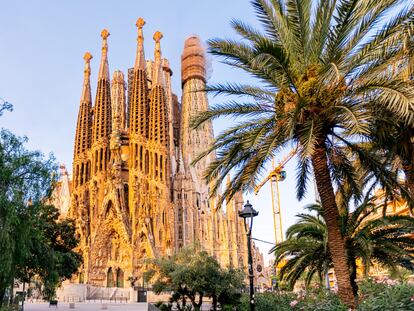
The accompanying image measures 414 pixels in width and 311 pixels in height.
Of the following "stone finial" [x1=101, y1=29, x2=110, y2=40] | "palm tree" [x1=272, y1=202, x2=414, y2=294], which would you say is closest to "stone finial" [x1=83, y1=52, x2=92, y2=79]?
"stone finial" [x1=101, y1=29, x2=110, y2=40]

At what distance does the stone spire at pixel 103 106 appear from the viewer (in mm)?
55312

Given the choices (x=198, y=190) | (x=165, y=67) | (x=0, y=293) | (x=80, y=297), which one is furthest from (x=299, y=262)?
(x=165, y=67)

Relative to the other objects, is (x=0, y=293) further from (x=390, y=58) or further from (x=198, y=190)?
(x=198, y=190)

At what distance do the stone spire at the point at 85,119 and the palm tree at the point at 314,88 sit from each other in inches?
1903

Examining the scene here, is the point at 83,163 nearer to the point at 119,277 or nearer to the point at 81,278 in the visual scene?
the point at 81,278

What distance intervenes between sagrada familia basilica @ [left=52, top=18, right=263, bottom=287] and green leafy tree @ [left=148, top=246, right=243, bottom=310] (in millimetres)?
22540

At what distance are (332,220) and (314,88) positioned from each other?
310cm

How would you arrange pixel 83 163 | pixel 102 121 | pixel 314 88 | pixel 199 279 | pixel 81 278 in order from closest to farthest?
pixel 314 88 → pixel 199 279 → pixel 81 278 → pixel 83 163 → pixel 102 121

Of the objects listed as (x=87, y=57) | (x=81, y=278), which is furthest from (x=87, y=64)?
(x=81, y=278)

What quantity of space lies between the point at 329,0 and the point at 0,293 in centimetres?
1391

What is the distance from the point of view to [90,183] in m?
52.0

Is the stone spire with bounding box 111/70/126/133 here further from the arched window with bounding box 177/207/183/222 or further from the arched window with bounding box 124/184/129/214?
the arched window with bounding box 177/207/183/222

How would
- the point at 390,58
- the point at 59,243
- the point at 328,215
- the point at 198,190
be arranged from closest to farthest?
1. the point at 390,58
2. the point at 328,215
3. the point at 59,243
4. the point at 198,190

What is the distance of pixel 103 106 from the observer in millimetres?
56719
